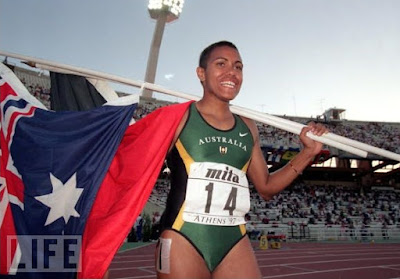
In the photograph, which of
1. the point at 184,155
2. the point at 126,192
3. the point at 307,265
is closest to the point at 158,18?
the point at 307,265

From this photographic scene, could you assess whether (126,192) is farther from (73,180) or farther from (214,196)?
(214,196)

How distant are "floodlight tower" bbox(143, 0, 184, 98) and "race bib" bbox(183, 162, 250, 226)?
5470cm

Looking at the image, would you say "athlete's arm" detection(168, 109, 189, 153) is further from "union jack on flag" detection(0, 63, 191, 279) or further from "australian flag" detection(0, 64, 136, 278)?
"australian flag" detection(0, 64, 136, 278)

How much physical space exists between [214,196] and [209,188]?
0.20 feet

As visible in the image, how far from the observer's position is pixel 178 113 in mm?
2600

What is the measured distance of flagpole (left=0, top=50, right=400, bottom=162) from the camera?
2.57 metres

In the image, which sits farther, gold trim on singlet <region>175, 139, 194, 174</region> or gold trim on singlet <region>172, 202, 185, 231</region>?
gold trim on singlet <region>175, 139, 194, 174</region>

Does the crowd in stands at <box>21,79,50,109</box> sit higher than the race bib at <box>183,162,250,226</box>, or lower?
higher

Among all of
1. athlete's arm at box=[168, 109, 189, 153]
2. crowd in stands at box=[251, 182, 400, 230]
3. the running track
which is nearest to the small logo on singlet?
athlete's arm at box=[168, 109, 189, 153]

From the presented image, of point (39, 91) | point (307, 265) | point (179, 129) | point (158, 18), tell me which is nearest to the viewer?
point (179, 129)

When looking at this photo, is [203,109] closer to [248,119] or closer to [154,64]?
[248,119]

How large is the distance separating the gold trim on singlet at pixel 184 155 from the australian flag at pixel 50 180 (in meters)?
0.58

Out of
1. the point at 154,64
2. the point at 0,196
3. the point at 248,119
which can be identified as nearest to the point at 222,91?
the point at 248,119

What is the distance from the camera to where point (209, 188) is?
90.9 inches
